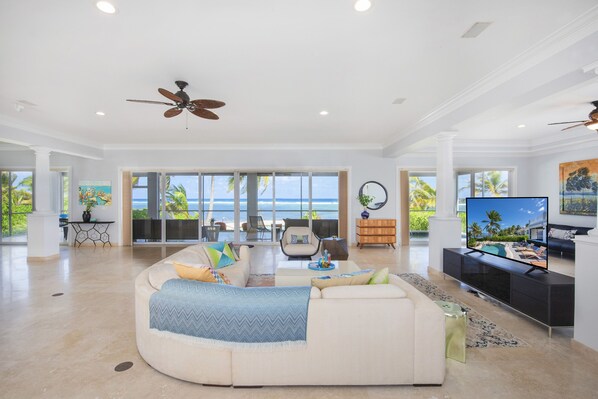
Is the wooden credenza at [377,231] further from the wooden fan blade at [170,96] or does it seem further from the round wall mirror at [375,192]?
the wooden fan blade at [170,96]

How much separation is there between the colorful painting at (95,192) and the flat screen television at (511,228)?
8.62 metres

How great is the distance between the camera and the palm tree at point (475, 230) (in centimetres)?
414

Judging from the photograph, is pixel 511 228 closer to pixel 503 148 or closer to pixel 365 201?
pixel 365 201

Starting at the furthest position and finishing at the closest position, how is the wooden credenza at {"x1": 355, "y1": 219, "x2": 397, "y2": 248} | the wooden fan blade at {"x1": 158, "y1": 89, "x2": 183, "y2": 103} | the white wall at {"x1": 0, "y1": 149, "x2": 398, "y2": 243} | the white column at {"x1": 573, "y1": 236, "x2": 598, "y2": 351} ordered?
the white wall at {"x1": 0, "y1": 149, "x2": 398, "y2": 243} → the wooden credenza at {"x1": 355, "y1": 219, "x2": 397, "y2": 248} → the wooden fan blade at {"x1": 158, "y1": 89, "x2": 183, "y2": 103} → the white column at {"x1": 573, "y1": 236, "x2": 598, "y2": 351}

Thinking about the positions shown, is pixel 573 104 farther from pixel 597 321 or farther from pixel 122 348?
pixel 122 348

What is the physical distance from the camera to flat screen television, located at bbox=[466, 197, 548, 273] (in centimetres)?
337

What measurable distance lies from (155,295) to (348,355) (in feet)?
4.84

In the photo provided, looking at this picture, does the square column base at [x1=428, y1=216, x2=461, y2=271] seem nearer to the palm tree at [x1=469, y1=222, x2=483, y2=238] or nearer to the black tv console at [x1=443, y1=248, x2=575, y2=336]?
the black tv console at [x1=443, y1=248, x2=575, y2=336]

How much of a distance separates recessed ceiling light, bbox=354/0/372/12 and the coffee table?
2681 mm

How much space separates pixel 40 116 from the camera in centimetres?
518

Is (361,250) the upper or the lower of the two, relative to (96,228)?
lower

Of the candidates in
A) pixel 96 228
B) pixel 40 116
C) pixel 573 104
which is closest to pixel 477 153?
pixel 573 104

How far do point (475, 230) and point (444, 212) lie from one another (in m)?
0.81

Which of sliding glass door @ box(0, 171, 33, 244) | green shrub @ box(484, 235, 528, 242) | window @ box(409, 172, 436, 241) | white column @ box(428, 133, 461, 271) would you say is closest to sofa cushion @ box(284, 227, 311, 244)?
white column @ box(428, 133, 461, 271)
